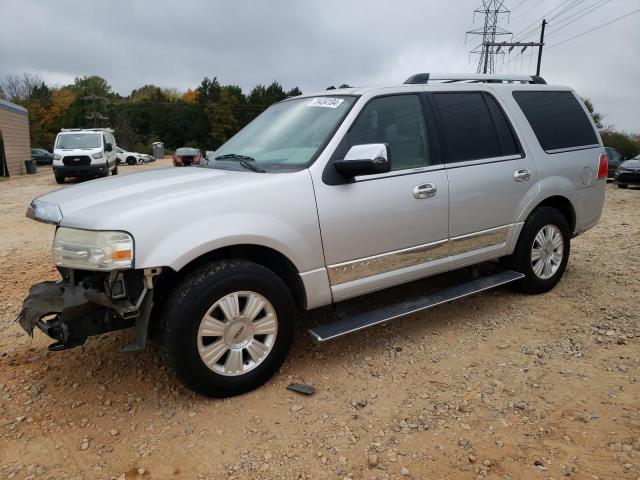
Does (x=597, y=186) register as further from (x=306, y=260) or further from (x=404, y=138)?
(x=306, y=260)

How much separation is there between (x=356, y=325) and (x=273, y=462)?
3.58 ft

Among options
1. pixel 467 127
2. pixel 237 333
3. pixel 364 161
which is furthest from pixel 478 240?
pixel 237 333

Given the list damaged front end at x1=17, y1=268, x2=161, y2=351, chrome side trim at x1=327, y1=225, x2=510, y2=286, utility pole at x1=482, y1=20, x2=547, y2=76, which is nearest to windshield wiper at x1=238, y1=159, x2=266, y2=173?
chrome side trim at x1=327, y1=225, x2=510, y2=286

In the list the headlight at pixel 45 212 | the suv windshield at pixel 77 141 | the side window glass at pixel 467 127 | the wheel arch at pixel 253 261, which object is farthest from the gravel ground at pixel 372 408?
the suv windshield at pixel 77 141

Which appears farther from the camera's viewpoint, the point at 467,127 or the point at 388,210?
the point at 467,127

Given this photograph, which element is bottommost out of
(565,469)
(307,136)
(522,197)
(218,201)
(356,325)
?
(565,469)

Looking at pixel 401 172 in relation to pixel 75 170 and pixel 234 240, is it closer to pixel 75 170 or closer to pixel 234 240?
pixel 234 240

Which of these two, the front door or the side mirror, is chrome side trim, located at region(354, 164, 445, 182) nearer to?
the front door

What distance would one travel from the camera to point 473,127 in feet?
13.6

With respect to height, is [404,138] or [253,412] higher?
[404,138]

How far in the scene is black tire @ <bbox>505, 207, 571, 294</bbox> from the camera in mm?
4508

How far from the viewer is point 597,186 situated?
5023mm

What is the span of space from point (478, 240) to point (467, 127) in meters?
0.92

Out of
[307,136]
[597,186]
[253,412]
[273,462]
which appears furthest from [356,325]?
[597,186]
